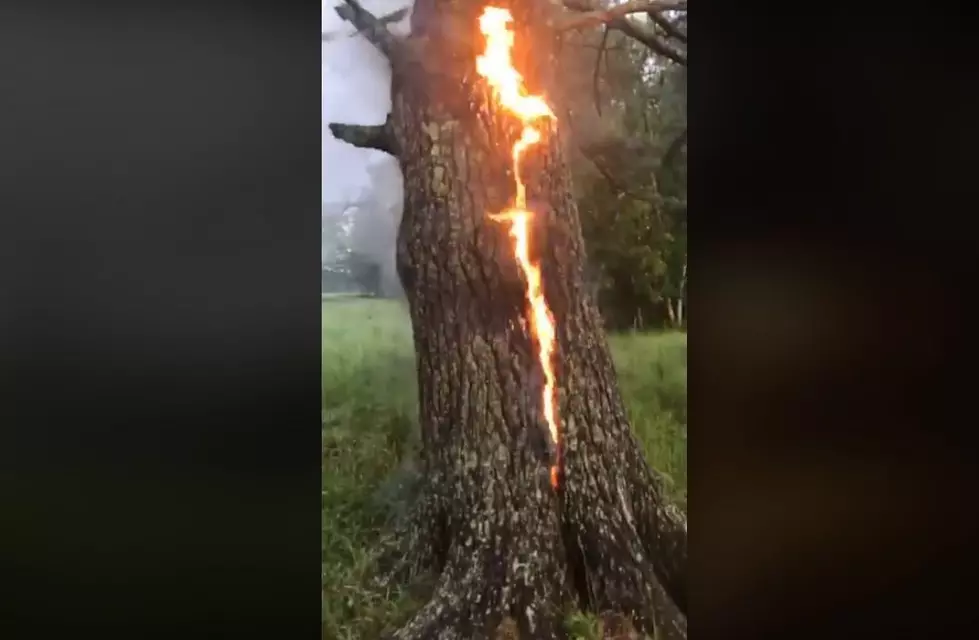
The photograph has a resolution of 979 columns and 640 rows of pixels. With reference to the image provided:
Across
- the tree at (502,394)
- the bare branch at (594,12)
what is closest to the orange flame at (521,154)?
the tree at (502,394)

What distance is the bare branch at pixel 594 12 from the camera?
1.76m

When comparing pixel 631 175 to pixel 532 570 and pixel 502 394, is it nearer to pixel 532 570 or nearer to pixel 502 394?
pixel 502 394

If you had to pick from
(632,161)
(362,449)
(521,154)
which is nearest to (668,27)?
(632,161)

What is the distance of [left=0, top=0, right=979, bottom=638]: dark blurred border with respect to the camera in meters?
1.61

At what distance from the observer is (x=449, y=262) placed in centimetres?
175

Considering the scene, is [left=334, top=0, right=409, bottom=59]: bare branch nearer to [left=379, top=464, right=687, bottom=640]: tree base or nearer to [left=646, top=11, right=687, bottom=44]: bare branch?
[left=646, top=11, right=687, bottom=44]: bare branch

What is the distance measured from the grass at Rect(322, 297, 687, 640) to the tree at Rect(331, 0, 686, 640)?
45mm

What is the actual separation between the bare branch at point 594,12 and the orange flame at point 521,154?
125mm

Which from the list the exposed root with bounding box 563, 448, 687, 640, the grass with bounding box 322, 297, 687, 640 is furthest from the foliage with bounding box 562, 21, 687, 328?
the grass with bounding box 322, 297, 687, 640

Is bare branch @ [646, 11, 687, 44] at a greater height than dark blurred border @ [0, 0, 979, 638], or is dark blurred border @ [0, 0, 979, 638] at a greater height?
bare branch @ [646, 11, 687, 44]
